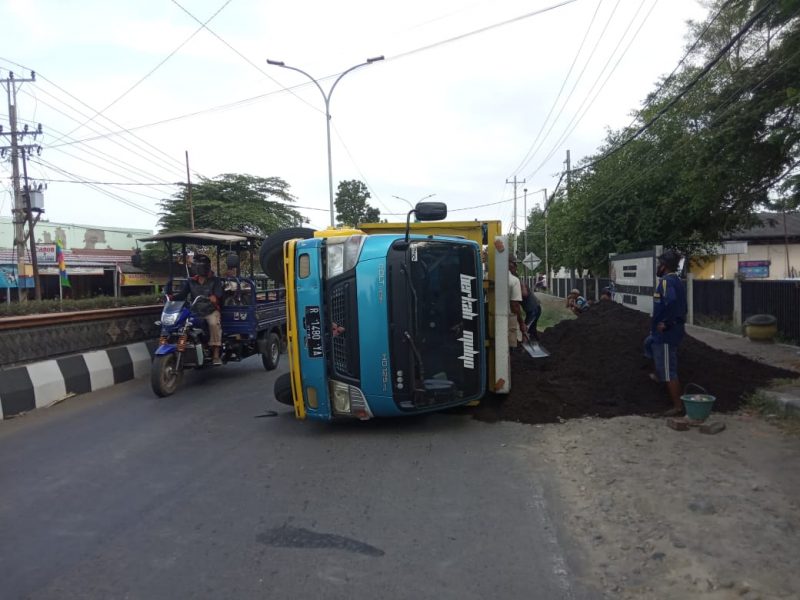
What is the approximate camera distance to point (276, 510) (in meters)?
4.64

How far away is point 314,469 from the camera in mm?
5625

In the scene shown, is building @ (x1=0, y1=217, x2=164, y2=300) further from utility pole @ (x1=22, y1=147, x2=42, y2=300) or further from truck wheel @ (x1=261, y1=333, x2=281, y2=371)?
truck wheel @ (x1=261, y1=333, x2=281, y2=371)

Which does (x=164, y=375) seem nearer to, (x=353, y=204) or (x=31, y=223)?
(x=31, y=223)

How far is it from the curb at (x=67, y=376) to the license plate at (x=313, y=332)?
4230mm

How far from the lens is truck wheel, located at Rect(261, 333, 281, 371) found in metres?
11.5

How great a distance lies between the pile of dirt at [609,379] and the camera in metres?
7.39

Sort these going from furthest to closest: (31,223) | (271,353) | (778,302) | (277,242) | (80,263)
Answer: (80,263), (31,223), (778,302), (271,353), (277,242)

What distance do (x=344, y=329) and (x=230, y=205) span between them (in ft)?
97.5

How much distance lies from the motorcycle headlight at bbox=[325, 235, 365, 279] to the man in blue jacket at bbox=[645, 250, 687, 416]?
11.2 feet

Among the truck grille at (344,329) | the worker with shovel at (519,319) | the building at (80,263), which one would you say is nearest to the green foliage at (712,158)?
the worker with shovel at (519,319)

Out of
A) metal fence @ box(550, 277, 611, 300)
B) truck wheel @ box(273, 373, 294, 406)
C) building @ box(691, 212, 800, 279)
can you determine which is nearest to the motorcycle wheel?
truck wheel @ box(273, 373, 294, 406)

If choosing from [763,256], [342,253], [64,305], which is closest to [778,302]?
[342,253]

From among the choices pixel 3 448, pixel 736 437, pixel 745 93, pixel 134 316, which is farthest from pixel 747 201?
pixel 3 448

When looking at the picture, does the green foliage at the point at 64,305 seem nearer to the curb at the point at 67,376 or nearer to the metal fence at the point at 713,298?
the curb at the point at 67,376
